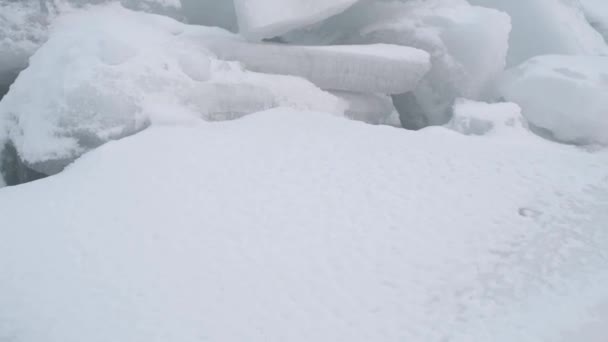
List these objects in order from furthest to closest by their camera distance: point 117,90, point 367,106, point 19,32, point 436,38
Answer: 1. point 436,38
2. point 367,106
3. point 19,32
4. point 117,90

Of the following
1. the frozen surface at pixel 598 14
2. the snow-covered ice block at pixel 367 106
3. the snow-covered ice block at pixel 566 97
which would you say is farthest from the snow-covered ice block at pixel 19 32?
the frozen surface at pixel 598 14

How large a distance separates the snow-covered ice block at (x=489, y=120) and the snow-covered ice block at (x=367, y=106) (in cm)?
36

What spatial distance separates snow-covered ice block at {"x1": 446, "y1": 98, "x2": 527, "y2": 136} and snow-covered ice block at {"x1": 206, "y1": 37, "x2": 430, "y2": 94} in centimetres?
30

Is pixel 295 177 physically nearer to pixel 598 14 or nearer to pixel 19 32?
pixel 19 32

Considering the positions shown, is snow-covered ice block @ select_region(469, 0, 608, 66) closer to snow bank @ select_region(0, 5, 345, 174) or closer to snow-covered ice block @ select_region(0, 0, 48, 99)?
snow bank @ select_region(0, 5, 345, 174)

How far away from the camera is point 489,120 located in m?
2.16

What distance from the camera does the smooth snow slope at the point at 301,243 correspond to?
1034 millimetres

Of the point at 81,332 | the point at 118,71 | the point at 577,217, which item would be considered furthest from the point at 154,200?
the point at 577,217

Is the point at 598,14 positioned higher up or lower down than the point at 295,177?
lower down

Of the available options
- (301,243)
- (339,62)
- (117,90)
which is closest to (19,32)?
(117,90)

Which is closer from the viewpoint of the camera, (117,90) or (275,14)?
(117,90)

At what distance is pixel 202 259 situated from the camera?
1186mm

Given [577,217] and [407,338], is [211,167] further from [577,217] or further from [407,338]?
[577,217]

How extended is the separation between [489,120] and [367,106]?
529 millimetres
